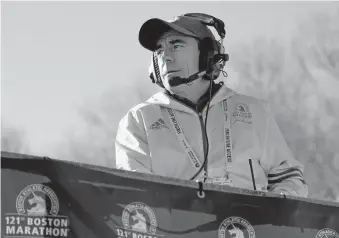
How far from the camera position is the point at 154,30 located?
8758 millimetres

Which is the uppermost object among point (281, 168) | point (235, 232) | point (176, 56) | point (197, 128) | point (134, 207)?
point (176, 56)

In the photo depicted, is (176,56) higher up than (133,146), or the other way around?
(176,56)

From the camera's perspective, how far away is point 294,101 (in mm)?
17828

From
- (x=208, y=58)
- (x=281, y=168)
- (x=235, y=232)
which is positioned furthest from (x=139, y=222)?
(x=208, y=58)

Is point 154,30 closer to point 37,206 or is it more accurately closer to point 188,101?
point 188,101

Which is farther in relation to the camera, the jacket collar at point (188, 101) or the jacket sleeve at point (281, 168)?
the jacket collar at point (188, 101)

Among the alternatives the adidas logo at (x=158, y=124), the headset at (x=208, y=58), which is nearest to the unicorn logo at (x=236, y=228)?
the adidas logo at (x=158, y=124)

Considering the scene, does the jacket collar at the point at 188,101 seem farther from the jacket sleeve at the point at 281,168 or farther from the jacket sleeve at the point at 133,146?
the jacket sleeve at the point at 281,168

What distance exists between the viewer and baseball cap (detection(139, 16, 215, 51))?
28.5 feet

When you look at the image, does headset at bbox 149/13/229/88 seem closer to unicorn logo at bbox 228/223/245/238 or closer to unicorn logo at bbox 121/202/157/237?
unicorn logo at bbox 228/223/245/238

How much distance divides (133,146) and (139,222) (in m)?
1.61

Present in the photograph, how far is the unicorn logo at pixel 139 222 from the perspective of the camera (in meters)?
6.71

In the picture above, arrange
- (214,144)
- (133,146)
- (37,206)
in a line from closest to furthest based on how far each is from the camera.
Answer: (37,206) < (133,146) < (214,144)

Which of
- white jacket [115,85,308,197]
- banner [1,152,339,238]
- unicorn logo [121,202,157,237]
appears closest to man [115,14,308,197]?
white jacket [115,85,308,197]
